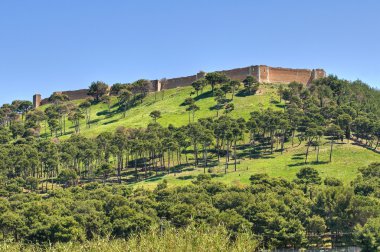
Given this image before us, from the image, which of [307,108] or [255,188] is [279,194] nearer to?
[255,188]

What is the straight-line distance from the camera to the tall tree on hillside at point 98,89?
180 m

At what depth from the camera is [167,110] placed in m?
150

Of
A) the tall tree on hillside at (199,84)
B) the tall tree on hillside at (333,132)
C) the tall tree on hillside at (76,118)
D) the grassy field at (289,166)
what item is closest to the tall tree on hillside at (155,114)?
the tall tree on hillside at (199,84)

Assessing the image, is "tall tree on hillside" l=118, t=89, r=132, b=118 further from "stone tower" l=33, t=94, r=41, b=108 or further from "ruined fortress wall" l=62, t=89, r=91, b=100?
"stone tower" l=33, t=94, r=41, b=108

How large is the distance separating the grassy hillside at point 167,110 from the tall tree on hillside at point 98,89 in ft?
24.3

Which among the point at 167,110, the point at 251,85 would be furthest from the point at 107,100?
the point at 251,85

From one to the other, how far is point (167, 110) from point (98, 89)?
39.9 m

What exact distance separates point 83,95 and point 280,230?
138610 mm

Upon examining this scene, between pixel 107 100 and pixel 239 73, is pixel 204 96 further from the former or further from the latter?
pixel 107 100

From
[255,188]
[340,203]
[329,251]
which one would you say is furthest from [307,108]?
[329,251]

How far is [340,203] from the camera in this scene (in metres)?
61.4

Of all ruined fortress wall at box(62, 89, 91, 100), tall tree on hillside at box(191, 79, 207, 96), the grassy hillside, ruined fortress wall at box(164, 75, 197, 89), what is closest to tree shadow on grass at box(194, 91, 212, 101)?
the grassy hillside

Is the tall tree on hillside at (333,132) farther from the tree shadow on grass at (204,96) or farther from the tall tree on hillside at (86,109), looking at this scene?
the tall tree on hillside at (86,109)

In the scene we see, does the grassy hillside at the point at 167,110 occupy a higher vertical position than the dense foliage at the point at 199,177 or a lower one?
higher
